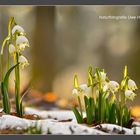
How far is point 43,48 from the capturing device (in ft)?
16.0

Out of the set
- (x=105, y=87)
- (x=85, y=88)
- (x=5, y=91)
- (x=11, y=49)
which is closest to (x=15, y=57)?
(x=11, y=49)

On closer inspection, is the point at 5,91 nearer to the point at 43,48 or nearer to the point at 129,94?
the point at 43,48

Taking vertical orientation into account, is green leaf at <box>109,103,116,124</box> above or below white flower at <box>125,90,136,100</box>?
below

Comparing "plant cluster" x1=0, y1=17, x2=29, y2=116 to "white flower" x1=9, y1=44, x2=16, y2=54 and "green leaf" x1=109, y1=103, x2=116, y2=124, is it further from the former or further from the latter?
"green leaf" x1=109, y1=103, x2=116, y2=124

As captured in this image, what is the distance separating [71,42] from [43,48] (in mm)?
208

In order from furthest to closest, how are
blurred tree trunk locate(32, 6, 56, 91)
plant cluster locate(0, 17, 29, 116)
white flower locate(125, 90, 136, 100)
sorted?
blurred tree trunk locate(32, 6, 56, 91) < plant cluster locate(0, 17, 29, 116) < white flower locate(125, 90, 136, 100)

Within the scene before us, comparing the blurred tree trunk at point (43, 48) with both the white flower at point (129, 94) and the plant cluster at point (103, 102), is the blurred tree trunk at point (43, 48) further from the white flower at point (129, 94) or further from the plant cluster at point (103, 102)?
the white flower at point (129, 94)

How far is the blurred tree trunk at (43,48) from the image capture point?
4892 millimetres

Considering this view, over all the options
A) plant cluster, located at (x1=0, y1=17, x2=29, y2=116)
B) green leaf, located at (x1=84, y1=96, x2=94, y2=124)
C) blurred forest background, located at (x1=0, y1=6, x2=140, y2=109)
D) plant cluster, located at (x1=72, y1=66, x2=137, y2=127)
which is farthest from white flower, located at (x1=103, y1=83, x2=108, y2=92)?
plant cluster, located at (x1=0, y1=17, x2=29, y2=116)

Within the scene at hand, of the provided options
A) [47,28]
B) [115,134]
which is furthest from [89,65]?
[115,134]

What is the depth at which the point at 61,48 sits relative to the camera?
489 centimetres

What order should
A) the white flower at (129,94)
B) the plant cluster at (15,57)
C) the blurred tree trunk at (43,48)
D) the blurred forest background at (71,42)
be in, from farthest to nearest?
the blurred tree trunk at (43,48) < the blurred forest background at (71,42) < the plant cluster at (15,57) < the white flower at (129,94)

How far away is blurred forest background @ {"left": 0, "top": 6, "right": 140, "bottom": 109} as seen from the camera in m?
4.77

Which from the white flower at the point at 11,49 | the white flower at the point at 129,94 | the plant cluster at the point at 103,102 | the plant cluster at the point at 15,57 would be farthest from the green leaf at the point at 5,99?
the white flower at the point at 129,94
